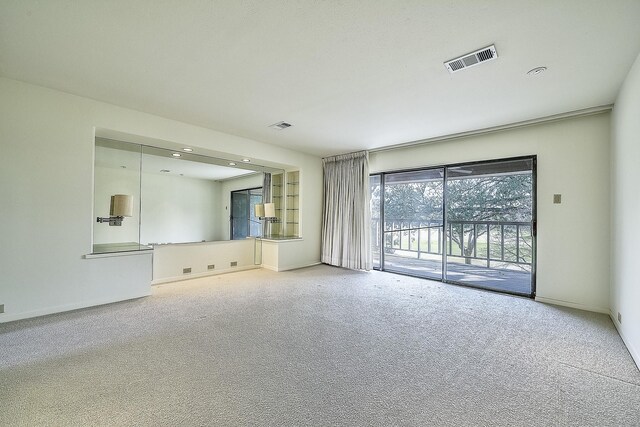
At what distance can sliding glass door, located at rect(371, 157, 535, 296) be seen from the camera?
4105 mm

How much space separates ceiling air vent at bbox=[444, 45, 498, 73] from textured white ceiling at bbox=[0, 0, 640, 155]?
0.20ft

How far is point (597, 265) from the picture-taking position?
3.32 meters

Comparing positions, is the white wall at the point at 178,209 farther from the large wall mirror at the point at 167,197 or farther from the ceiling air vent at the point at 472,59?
the ceiling air vent at the point at 472,59

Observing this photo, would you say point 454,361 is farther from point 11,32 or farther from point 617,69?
point 11,32

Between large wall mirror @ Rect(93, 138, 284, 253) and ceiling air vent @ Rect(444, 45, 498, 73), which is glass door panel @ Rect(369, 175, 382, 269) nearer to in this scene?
large wall mirror @ Rect(93, 138, 284, 253)

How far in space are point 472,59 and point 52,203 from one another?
4573 mm

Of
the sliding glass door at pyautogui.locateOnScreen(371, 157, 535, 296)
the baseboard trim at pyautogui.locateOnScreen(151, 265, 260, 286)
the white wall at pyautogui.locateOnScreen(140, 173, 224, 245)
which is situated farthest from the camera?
the baseboard trim at pyautogui.locateOnScreen(151, 265, 260, 286)

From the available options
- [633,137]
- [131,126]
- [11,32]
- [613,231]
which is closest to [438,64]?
[633,137]

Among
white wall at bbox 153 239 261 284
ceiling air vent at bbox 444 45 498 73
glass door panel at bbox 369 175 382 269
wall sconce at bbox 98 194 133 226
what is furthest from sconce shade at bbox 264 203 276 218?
ceiling air vent at bbox 444 45 498 73

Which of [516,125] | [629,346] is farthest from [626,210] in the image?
[516,125]

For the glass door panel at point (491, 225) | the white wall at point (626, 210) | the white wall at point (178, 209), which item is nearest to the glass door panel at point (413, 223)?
the glass door panel at point (491, 225)

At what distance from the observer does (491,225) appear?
14.5 feet

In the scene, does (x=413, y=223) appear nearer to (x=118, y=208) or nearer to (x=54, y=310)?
(x=118, y=208)

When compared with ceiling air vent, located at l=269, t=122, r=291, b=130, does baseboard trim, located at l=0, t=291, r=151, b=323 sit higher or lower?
lower
